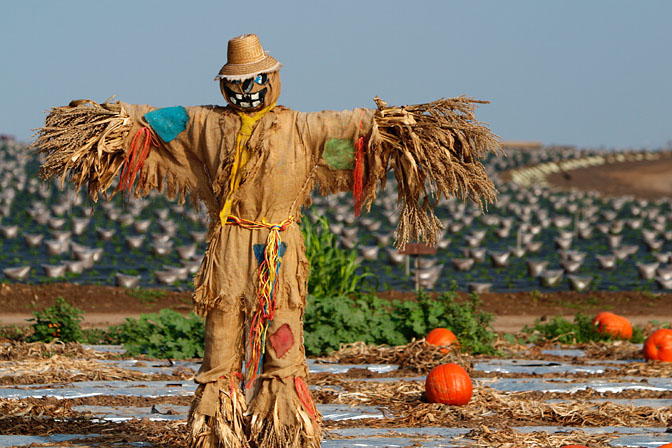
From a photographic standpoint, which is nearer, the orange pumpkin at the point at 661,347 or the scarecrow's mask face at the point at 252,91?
the scarecrow's mask face at the point at 252,91

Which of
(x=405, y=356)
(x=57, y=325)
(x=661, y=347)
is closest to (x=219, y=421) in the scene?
(x=405, y=356)

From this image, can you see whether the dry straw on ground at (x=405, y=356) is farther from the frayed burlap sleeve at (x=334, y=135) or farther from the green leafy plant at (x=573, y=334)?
the frayed burlap sleeve at (x=334, y=135)

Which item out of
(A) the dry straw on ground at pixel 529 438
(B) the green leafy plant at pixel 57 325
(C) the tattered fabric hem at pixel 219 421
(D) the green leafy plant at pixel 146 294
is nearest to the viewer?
(C) the tattered fabric hem at pixel 219 421

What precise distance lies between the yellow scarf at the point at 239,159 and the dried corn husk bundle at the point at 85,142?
0.76 meters

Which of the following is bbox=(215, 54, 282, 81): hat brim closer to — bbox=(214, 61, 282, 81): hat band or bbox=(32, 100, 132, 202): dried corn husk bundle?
bbox=(214, 61, 282, 81): hat band

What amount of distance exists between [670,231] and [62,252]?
59.4 ft

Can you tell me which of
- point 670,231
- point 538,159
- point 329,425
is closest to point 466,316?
point 329,425

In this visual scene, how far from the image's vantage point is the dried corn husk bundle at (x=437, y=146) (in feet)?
18.7

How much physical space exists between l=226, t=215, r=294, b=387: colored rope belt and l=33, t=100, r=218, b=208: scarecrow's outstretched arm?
1.43 feet

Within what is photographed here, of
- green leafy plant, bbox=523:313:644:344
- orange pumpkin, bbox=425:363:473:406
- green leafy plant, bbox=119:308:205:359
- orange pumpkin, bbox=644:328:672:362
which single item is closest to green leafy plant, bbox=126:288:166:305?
green leafy plant, bbox=119:308:205:359

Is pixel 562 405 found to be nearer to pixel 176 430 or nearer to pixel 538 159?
pixel 176 430

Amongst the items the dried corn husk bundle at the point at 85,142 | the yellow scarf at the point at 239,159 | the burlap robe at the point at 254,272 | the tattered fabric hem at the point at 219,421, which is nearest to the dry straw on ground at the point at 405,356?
the burlap robe at the point at 254,272

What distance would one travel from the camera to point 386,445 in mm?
6242

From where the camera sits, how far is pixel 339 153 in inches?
229
